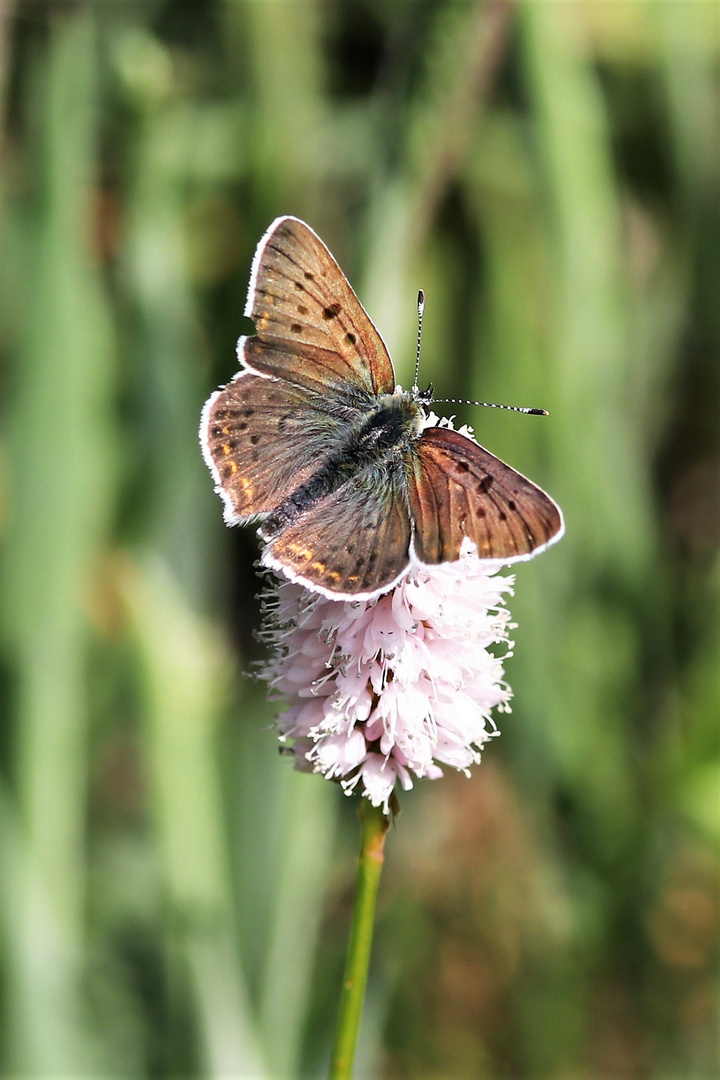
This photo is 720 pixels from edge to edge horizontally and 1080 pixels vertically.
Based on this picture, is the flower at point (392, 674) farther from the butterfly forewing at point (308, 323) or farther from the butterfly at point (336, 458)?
the butterfly forewing at point (308, 323)

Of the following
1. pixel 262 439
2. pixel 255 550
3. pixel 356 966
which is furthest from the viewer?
pixel 255 550

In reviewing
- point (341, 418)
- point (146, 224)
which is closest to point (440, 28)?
point (341, 418)

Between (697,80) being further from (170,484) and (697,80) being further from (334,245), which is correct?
(170,484)

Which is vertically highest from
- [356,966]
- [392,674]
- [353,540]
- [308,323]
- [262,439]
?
[308,323]

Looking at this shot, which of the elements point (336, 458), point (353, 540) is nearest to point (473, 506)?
point (353, 540)

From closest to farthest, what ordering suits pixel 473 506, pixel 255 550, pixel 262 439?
pixel 473 506
pixel 262 439
pixel 255 550

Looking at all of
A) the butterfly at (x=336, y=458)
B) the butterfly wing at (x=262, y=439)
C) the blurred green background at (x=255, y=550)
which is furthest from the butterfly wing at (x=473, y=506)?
Answer: the blurred green background at (x=255, y=550)

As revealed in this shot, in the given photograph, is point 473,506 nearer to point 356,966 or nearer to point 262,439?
point 262,439

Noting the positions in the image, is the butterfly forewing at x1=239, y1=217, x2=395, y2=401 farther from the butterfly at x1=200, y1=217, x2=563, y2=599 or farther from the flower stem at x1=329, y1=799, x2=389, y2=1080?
the flower stem at x1=329, y1=799, x2=389, y2=1080

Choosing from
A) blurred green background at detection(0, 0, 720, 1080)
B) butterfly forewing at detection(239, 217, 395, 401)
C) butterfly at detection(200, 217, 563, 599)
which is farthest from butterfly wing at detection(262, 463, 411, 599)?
blurred green background at detection(0, 0, 720, 1080)
